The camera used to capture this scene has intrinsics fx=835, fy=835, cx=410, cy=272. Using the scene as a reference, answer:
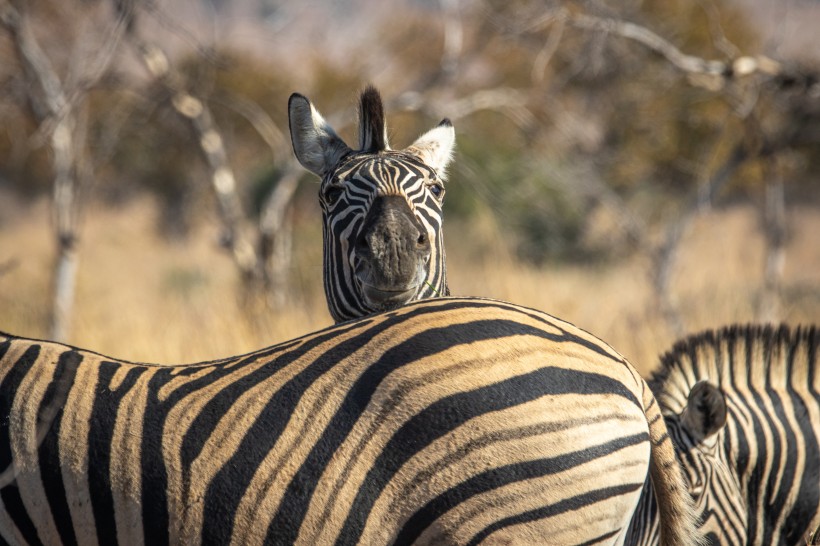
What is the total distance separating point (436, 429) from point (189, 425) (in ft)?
1.81

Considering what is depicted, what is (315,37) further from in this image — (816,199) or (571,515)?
(816,199)

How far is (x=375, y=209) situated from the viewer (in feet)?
9.30

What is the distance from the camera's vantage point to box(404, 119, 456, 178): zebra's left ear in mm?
3422

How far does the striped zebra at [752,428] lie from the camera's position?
294cm

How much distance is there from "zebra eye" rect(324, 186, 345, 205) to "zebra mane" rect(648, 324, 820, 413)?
1468 mm

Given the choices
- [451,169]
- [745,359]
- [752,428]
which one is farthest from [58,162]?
[752,428]

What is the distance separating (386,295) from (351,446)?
1.06m

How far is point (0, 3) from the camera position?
7848mm

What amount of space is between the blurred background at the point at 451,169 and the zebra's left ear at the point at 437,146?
45cm

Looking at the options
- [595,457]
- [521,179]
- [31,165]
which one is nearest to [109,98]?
[31,165]

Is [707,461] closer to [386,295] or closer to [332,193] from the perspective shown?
[386,295]

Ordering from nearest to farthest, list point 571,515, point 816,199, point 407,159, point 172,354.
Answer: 1. point 571,515
2. point 407,159
3. point 172,354
4. point 816,199

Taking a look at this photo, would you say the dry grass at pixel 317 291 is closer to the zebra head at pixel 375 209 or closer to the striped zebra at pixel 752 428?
the striped zebra at pixel 752 428

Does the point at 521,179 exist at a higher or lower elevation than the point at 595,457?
higher
